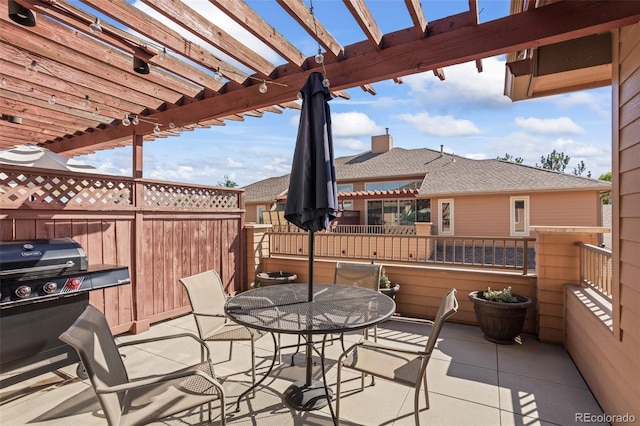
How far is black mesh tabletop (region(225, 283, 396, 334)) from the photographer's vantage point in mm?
2059

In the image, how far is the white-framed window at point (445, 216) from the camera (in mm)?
12773

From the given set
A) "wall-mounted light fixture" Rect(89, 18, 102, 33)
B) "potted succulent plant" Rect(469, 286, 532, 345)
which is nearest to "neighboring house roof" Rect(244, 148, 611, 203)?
"potted succulent plant" Rect(469, 286, 532, 345)

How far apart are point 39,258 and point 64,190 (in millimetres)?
1150

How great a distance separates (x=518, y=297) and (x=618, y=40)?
288cm

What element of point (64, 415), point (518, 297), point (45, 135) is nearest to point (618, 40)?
point (518, 297)

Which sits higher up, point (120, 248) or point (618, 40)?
point (618, 40)

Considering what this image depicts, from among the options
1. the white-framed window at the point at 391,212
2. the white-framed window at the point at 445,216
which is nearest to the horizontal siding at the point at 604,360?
the white-framed window at the point at 445,216

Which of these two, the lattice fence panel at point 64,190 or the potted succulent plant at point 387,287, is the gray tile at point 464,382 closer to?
the potted succulent plant at point 387,287

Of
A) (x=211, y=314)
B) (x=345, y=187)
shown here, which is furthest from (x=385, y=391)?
(x=345, y=187)

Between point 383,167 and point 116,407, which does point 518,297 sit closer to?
point 116,407

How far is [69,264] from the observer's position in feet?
9.58

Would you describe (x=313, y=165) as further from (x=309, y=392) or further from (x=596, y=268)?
(x=596, y=268)

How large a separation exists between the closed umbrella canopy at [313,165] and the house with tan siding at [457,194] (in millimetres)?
8949

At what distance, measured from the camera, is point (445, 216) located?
13.0m
